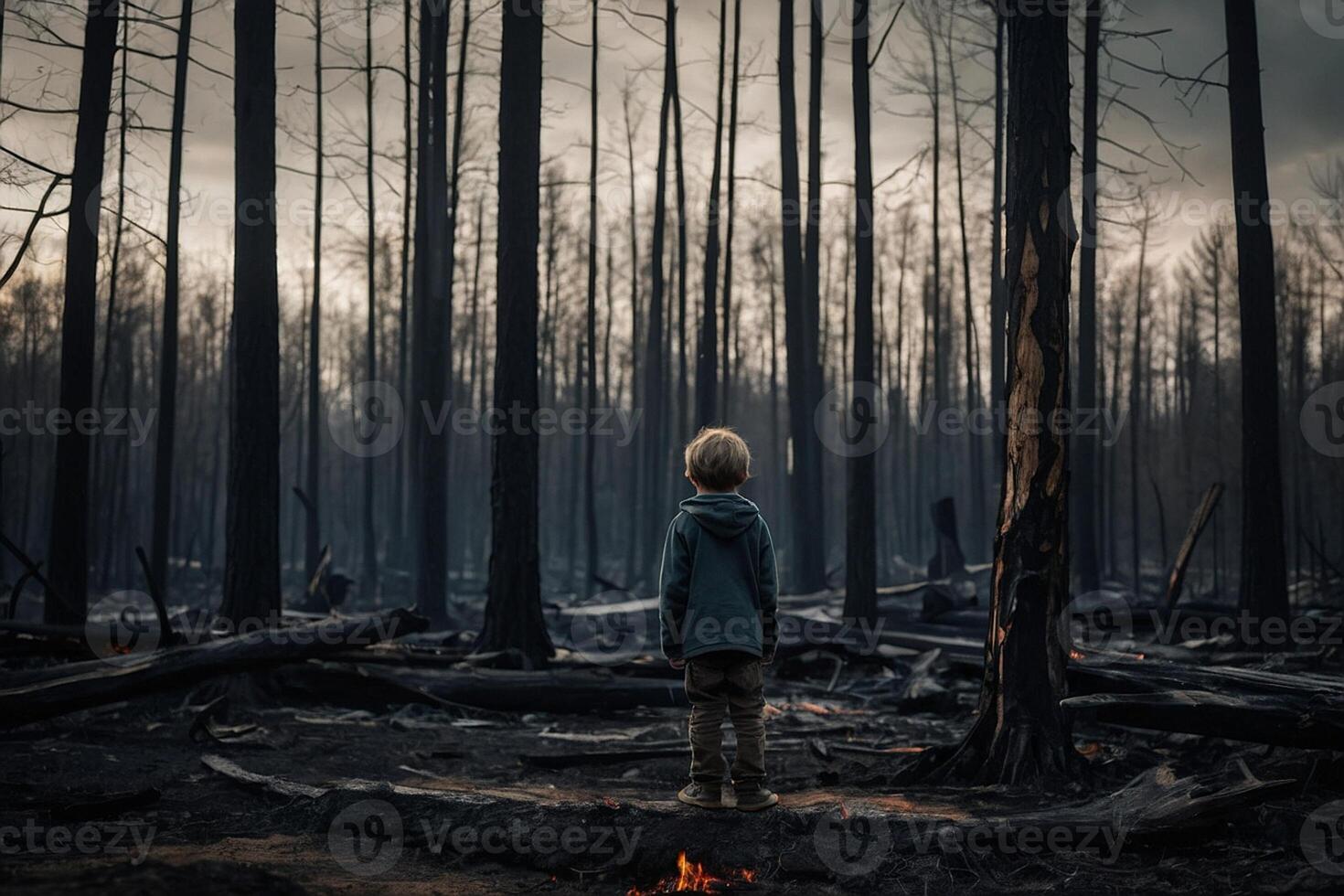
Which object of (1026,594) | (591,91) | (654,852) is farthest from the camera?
(591,91)

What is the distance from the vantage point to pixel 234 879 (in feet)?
8.87

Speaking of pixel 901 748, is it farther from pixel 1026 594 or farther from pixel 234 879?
pixel 234 879

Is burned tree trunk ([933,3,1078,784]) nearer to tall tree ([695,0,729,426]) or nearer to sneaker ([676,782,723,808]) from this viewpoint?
sneaker ([676,782,723,808])

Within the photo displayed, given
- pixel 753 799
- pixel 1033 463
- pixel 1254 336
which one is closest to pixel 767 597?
pixel 753 799

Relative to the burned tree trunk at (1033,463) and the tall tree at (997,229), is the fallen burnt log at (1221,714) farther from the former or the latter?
the tall tree at (997,229)

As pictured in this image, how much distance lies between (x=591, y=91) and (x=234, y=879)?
19915 mm

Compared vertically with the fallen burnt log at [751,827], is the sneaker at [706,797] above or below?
above

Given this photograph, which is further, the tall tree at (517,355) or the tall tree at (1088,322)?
the tall tree at (1088,322)

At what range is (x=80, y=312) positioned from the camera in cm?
1030

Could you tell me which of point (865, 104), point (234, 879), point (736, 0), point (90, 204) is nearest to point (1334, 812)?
point (234, 879)

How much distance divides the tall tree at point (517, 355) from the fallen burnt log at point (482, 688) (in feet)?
2.69

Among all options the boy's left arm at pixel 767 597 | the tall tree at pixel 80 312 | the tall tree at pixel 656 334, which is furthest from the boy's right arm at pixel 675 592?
the tall tree at pixel 656 334

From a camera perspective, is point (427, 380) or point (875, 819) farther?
point (427, 380)

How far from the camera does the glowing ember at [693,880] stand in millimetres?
3691
